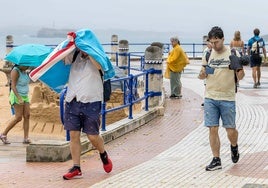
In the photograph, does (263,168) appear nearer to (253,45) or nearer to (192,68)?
(253,45)

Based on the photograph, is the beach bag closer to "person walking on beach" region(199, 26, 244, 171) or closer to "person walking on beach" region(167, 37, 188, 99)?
"person walking on beach" region(167, 37, 188, 99)

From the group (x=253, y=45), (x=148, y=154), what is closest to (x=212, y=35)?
(x=148, y=154)

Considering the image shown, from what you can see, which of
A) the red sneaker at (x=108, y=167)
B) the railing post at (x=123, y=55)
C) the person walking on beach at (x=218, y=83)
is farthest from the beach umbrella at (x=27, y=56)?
the railing post at (x=123, y=55)

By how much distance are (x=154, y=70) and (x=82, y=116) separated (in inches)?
271

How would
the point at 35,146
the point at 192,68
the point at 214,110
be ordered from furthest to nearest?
the point at 192,68, the point at 35,146, the point at 214,110

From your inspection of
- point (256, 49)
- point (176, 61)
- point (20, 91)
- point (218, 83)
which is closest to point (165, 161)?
point (218, 83)

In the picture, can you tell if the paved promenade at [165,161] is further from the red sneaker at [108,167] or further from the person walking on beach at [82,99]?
the person walking on beach at [82,99]

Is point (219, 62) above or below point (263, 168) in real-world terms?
above

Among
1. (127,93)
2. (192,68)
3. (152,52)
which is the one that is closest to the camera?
(127,93)

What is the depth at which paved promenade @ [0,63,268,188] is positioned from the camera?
316 inches

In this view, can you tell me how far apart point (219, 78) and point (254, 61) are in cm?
1176

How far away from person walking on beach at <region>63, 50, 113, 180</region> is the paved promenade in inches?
22.1

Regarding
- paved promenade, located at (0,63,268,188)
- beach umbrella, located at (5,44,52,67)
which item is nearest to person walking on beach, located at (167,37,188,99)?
paved promenade, located at (0,63,268,188)

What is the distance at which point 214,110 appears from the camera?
8539mm
